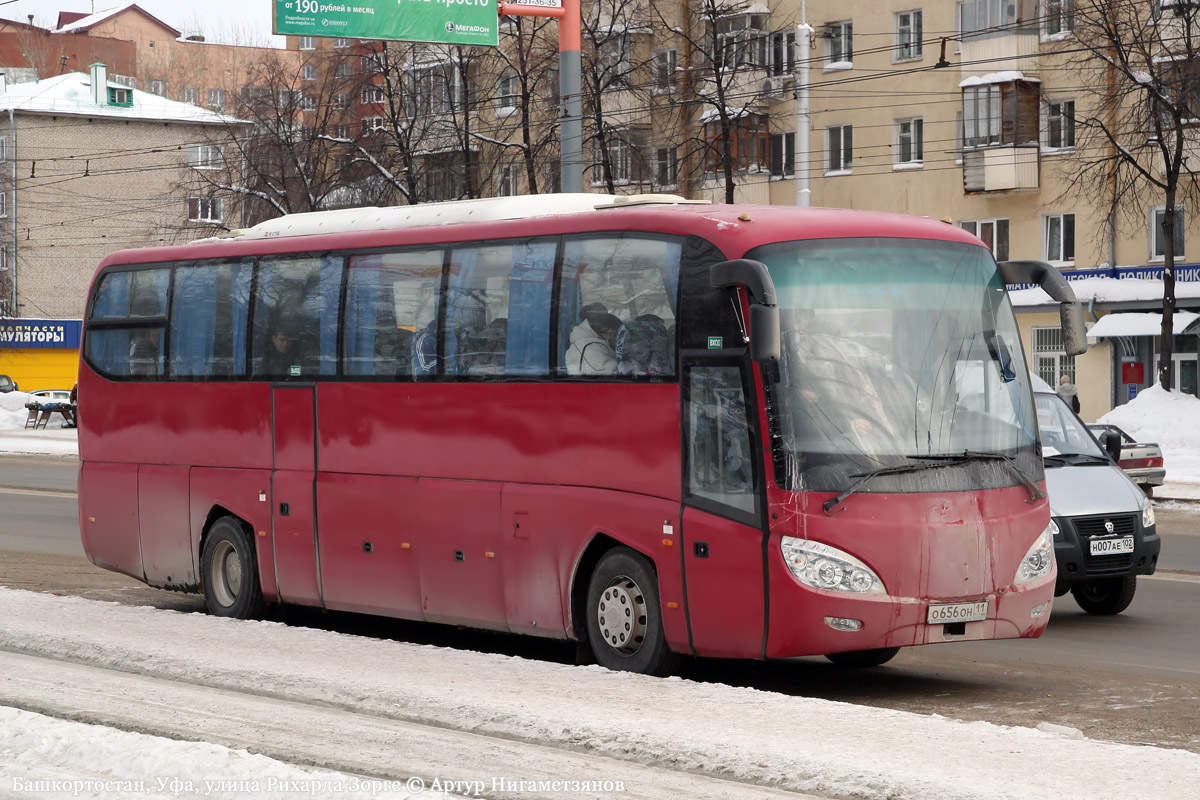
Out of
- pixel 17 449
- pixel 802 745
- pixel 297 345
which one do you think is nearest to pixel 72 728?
pixel 802 745

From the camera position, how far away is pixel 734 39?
4841 cm

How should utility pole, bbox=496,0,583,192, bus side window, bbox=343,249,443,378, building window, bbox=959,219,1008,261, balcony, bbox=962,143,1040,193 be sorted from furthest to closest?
building window, bbox=959,219,1008,261
balcony, bbox=962,143,1040,193
utility pole, bbox=496,0,583,192
bus side window, bbox=343,249,443,378

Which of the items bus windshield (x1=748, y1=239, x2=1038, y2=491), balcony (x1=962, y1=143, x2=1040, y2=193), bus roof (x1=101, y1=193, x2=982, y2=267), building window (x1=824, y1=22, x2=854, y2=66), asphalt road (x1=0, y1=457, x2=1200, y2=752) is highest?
building window (x1=824, y1=22, x2=854, y2=66)

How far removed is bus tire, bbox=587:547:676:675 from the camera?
10539 mm

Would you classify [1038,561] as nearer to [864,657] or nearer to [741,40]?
[864,657]

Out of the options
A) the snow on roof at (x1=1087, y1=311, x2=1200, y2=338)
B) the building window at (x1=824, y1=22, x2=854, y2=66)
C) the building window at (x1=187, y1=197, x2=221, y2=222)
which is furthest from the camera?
the building window at (x1=187, y1=197, x2=221, y2=222)

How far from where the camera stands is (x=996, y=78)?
157 feet

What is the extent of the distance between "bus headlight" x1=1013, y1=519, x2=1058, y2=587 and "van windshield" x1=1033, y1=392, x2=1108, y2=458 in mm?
4040

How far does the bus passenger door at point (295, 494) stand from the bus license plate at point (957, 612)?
5.14 meters

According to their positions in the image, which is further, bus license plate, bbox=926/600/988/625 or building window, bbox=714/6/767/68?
building window, bbox=714/6/767/68

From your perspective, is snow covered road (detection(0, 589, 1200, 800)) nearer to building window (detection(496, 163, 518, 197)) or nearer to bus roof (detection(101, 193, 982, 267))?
bus roof (detection(101, 193, 982, 267))

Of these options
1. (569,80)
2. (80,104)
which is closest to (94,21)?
(80,104)

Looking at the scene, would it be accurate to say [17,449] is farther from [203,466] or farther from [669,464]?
[669,464]

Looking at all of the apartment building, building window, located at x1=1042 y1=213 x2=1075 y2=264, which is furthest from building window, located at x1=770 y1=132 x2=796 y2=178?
the apartment building
